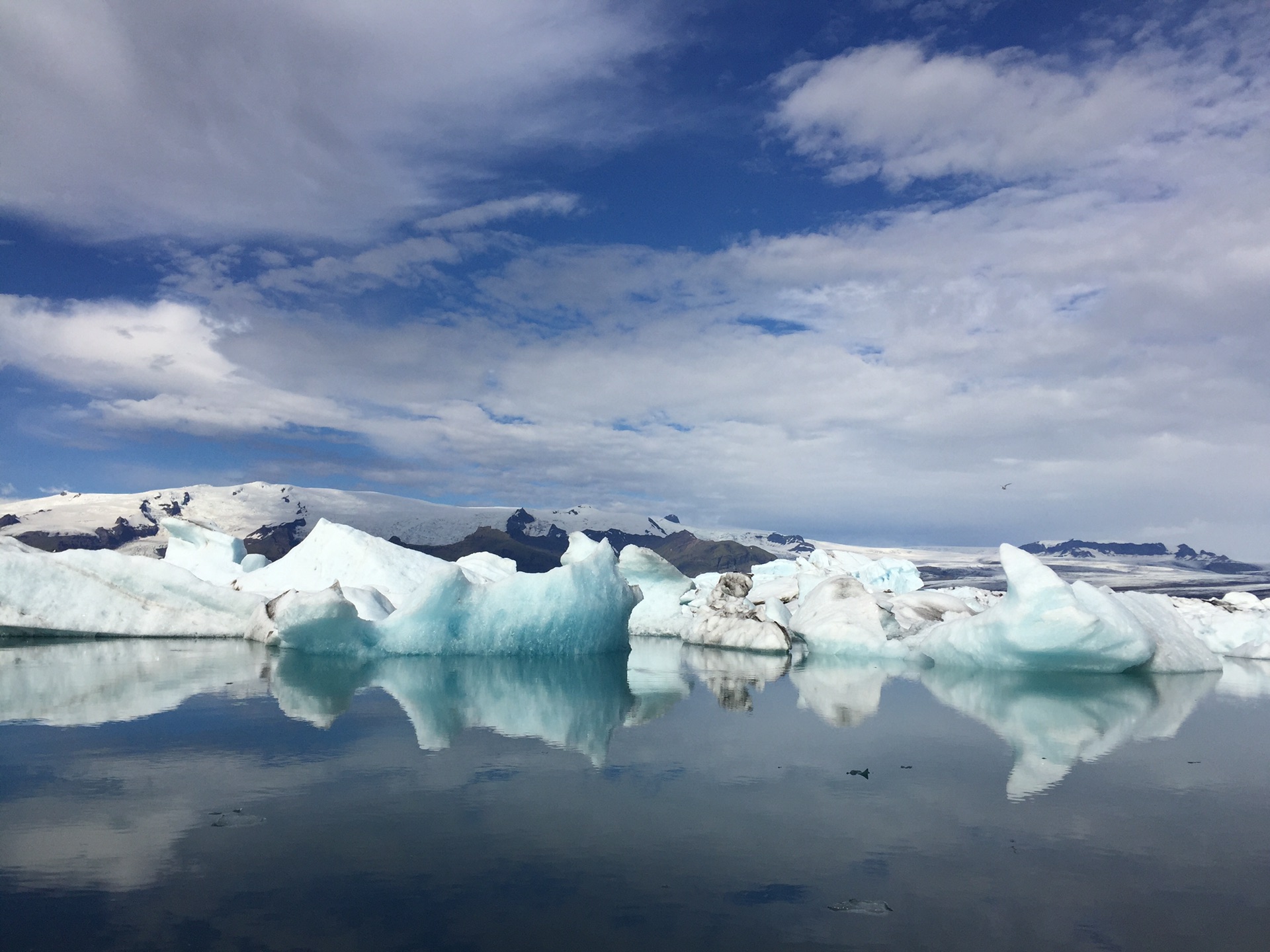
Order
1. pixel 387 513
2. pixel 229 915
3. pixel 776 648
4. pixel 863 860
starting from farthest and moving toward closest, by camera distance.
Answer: pixel 387 513 < pixel 776 648 < pixel 863 860 < pixel 229 915

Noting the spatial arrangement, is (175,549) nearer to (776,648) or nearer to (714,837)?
(776,648)

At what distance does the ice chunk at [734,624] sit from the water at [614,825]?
9.09 meters

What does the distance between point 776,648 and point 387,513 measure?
212 ft

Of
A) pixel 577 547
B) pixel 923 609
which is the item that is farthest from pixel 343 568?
pixel 923 609

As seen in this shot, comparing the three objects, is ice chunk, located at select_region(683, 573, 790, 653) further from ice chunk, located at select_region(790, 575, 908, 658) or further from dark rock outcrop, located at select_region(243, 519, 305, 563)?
dark rock outcrop, located at select_region(243, 519, 305, 563)

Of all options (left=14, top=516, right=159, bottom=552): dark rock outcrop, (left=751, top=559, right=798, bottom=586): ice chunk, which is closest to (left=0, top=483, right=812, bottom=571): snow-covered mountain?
(left=14, top=516, right=159, bottom=552): dark rock outcrop

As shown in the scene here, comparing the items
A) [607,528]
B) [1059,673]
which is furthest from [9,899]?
[607,528]

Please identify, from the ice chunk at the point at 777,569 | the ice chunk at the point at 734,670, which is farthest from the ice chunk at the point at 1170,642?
the ice chunk at the point at 777,569

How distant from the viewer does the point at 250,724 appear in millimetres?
7918

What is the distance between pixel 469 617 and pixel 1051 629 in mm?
9994

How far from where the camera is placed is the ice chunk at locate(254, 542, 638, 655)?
1460 centimetres

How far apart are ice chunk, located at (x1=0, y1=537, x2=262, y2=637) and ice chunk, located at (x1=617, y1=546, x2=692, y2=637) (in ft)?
33.6

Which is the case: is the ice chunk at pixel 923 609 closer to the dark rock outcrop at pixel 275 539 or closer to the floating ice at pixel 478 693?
the floating ice at pixel 478 693

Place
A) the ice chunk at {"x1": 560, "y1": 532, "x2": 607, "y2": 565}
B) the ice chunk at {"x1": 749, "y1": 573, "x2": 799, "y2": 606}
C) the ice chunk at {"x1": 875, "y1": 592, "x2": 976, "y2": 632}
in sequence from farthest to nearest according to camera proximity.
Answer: the ice chunk at {"x1": 749, "y1": 573, "x2": 799, "y2": 606} → the ice chunk at {"x1": 875, "y1": 592, "x2": 976, "y2": 632} → the ice chunk at {"x1": 560, "y1": 532, "x2": 607, "y2": 565}
